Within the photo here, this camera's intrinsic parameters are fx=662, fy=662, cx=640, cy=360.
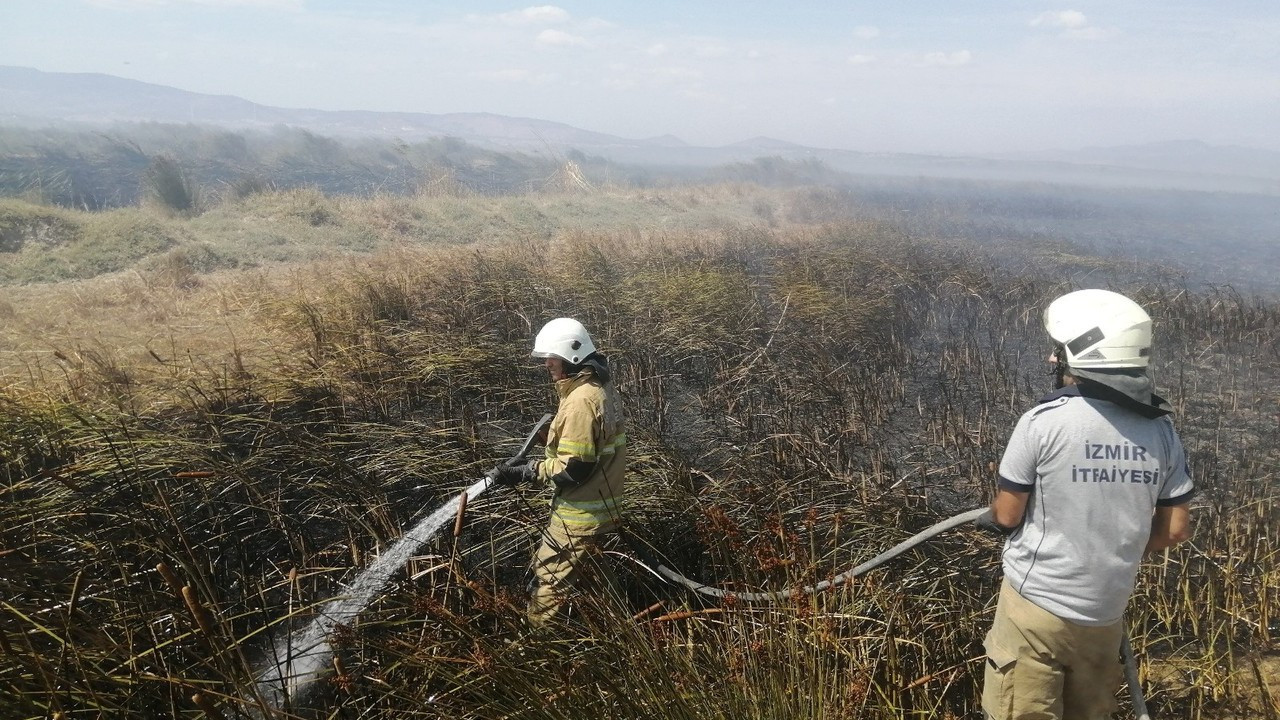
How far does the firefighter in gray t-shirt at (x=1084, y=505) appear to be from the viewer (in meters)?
2.01

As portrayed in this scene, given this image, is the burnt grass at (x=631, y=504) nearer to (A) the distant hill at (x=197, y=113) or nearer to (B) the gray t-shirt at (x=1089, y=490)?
(B) the gray t-shirt at (x=1089, y=490)

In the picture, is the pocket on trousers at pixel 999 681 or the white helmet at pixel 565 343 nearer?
the pocket on trousers at pixel 999 681

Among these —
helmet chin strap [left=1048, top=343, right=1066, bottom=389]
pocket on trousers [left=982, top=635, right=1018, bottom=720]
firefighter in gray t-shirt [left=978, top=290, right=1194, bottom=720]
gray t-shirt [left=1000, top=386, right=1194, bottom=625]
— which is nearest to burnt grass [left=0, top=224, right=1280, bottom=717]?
pocket on trousers [left=982, top=635, right=1018, bottom=720]

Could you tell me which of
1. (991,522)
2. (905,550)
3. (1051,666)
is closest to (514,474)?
(905,550)

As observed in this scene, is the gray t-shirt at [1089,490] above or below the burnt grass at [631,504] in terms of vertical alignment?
above

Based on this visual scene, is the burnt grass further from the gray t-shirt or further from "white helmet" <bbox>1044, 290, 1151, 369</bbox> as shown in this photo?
"white helmet" <bbox>1044, 290, 1151, 369</bbox>

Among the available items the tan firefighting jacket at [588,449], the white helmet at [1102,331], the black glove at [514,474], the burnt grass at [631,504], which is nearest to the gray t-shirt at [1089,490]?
the white helmet at [1102,331]

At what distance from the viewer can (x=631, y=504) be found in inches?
152

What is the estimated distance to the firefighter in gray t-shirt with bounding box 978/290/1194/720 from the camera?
2006 millimetres

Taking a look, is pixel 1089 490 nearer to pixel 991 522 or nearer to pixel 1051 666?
pixel 991 522

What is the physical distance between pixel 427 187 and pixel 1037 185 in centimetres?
5985

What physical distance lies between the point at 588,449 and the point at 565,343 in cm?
58

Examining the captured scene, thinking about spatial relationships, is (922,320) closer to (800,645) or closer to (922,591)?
(922,591)

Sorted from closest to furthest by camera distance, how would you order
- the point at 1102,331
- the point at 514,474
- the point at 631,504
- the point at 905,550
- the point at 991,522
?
the point at 1102,331, the point at 991,522, the point at 905,550, the point at 514,474, the point at 631,504
